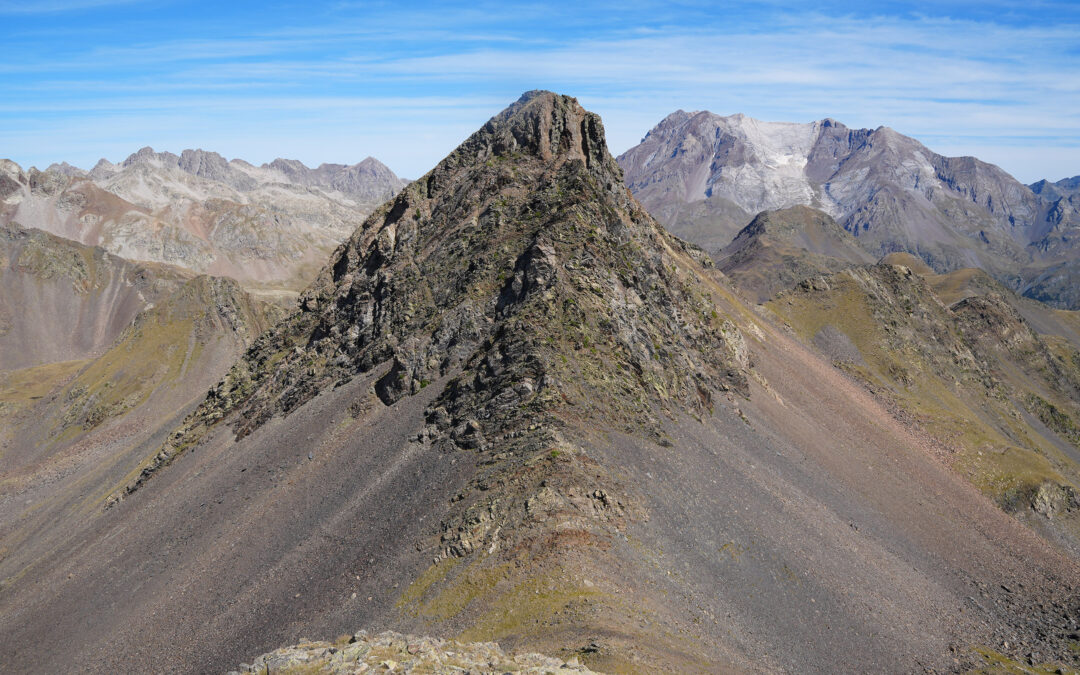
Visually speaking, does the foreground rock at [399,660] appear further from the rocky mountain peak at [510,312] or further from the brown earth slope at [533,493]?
the rocky mountain peak at [510,312]

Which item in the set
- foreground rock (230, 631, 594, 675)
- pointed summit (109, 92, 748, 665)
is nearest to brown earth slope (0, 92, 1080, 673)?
pointed summit (109, 92, 748, 665)

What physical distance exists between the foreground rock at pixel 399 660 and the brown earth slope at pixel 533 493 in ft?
13.4

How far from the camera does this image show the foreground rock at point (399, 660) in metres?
30.0

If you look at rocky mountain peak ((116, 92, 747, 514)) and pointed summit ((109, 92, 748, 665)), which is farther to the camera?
rocky mountain peak ((116, 92, 747, 514))

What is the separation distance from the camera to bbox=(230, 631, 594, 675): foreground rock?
98.4 ft

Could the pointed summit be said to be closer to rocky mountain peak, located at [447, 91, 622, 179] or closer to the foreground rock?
rocky mountain peak, located at [447, 91, 622, 179]

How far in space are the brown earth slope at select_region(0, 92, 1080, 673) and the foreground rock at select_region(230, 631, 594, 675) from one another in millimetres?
4076

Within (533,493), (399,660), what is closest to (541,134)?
(533,493)

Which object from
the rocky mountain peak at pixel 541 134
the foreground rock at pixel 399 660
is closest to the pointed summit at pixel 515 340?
the rocky mountain peak at pixel 541 134

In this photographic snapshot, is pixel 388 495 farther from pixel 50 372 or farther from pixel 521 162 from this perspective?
pixel 50 372

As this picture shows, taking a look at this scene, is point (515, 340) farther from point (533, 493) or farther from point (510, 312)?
point (533, 493)

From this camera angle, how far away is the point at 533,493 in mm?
47312

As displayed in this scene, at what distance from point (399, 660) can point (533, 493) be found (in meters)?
17.9

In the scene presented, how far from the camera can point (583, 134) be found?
8569 centimetres
